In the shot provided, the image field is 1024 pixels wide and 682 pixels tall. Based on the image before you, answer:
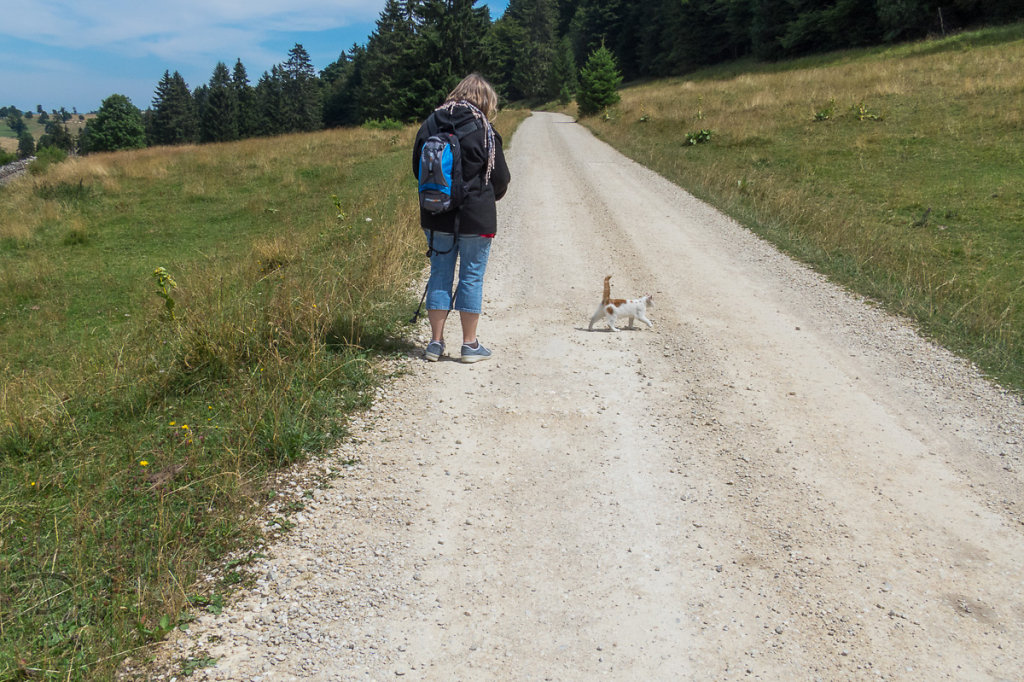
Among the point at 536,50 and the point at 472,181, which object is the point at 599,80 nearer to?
the point at 472,181

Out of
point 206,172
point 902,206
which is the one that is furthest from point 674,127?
point 206,172

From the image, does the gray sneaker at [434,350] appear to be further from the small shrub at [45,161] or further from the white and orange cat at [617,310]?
the small shrub at [45,161]

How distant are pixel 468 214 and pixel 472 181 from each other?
0.26m

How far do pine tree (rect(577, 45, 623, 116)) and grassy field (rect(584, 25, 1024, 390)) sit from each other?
317 inches

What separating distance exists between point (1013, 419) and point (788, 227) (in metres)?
6.78

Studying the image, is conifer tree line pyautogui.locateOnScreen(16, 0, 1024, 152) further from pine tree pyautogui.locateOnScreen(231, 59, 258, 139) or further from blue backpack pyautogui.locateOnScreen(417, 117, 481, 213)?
blue backpack pyautogui.locateOnScreen(417, 117, 481, 213)

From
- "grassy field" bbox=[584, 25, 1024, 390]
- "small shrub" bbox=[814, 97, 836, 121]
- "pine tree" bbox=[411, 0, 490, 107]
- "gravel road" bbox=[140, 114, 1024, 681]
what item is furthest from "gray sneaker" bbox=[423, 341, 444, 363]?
"pine tree" bbox=[411, 0, 490, 107]

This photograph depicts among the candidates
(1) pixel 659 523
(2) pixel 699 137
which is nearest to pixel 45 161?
(2) pixel 699 137

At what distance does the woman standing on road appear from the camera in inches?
195

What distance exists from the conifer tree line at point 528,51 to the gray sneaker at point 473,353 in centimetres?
3568

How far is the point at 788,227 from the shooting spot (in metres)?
10.9

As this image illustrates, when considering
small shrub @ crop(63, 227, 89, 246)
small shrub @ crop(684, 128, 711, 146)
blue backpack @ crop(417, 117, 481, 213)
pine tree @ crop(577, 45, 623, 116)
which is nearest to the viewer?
blue backpack @ crop(417, 117, 481, 213)

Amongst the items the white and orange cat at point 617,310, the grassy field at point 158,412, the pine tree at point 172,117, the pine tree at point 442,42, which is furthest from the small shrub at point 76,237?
the pine tree at point 172,117

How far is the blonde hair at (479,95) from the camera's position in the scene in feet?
16.5
